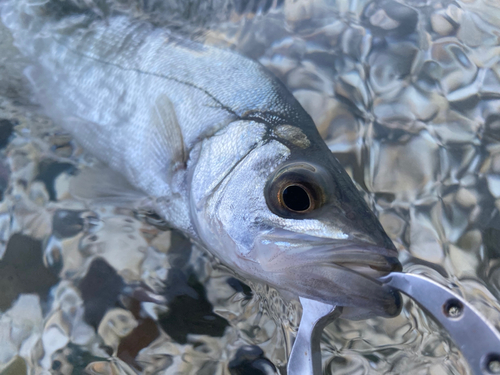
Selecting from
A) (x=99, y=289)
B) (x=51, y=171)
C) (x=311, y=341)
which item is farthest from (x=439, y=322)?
(x=51, y=171)

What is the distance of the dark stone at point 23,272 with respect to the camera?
1.35m

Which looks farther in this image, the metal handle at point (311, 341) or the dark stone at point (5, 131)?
the dark stone at point (5, 131)

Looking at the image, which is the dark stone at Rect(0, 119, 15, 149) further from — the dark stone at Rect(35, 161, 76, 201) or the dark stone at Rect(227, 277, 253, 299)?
the dark stone at Rect(227, 277, 253, 299)

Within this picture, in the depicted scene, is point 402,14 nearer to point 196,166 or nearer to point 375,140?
point 375,140

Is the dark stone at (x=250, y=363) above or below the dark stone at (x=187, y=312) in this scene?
below

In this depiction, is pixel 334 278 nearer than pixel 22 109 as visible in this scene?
Yes

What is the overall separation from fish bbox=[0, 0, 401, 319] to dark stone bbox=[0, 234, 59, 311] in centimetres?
32

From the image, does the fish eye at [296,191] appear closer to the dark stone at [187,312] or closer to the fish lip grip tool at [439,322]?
the fish lip grip tool at [439,322]

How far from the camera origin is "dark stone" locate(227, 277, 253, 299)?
53.4 inches

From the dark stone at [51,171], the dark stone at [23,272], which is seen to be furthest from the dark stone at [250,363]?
the dark stone at [51,171]

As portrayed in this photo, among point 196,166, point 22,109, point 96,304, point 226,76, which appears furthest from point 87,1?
point 96,304

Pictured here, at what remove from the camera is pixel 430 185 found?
1.54 metres

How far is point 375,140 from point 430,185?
0.29m

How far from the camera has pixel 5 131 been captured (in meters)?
1.71
